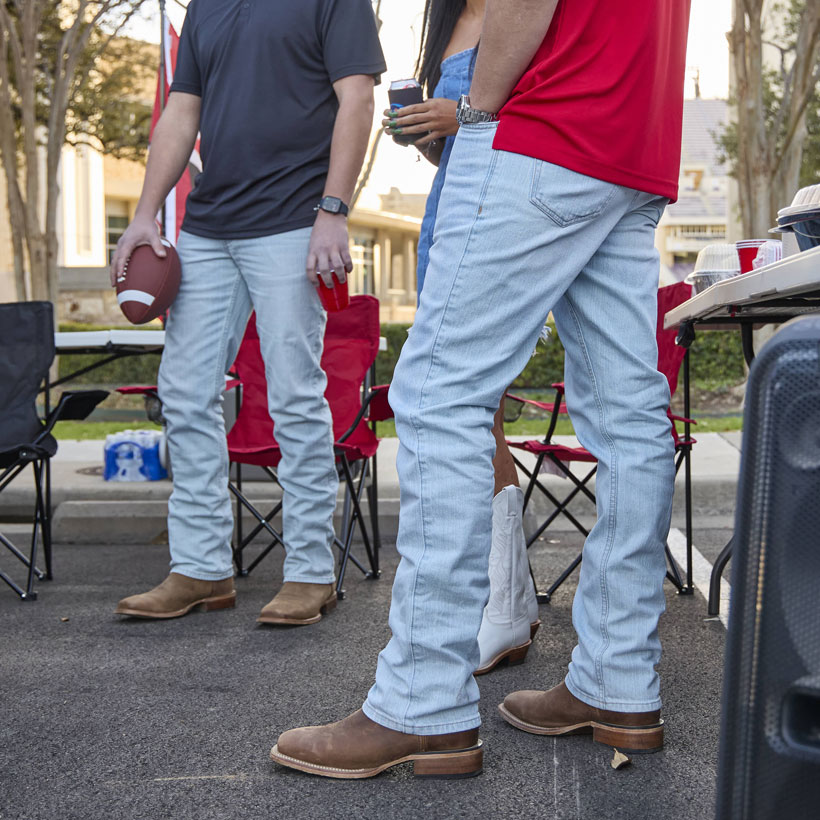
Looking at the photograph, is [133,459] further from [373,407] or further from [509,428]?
[509,428]

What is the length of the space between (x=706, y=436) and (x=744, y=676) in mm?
6713

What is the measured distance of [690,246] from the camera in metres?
34.7

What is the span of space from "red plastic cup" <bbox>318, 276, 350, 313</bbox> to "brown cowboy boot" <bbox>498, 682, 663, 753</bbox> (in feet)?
4.50

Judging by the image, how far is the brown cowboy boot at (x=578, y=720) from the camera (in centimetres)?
211

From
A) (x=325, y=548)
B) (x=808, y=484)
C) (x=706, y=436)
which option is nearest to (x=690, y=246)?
(x=706, y=436)

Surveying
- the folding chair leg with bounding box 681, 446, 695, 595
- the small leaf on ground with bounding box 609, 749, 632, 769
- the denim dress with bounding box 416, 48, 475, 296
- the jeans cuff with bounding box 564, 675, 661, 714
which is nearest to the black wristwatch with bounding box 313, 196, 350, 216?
the denim dress with bounding box 416, 48, 475, 296

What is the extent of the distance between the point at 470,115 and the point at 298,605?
1.80m

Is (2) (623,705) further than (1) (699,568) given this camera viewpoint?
No

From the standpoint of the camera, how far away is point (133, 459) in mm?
A: 5797

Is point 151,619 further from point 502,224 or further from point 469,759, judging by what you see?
point 502,224

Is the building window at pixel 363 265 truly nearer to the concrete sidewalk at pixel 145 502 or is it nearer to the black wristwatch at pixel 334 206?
the concrete sidewalk at pixel 145 502

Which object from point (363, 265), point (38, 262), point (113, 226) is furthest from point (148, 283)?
point (363, 265)

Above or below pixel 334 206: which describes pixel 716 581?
below

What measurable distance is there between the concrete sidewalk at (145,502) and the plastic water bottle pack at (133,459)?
0.10 meters
